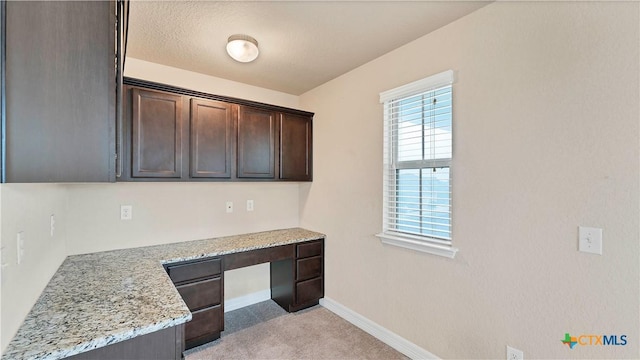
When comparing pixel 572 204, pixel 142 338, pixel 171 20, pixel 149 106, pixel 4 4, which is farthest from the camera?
pixel 149 106

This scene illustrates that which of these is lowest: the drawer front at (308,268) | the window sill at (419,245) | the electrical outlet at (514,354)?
the electrical outlet at (514,354)

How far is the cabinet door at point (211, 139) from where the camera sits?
2.60m

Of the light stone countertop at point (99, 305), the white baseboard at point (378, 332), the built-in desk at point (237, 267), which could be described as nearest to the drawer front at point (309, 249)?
the built-in desk at point (237, 267)

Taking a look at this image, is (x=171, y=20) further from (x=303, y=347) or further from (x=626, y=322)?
(x=626, y=322)

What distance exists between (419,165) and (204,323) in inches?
86.8

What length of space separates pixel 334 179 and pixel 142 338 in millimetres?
2199

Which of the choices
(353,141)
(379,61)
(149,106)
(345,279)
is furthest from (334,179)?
(149,106)

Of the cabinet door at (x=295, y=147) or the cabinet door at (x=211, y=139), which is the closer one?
the cabinet door at (x=211, y=139)

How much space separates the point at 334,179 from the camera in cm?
312

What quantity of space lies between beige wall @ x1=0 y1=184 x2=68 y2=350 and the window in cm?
224

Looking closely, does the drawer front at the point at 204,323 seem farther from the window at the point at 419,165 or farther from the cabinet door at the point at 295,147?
the window at the point at 419,165

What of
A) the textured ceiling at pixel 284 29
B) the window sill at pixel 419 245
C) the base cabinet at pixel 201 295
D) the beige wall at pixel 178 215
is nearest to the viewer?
the textured ceiling at pixel 284 29

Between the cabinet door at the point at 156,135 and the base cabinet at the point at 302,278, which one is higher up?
the cabinet door at the point at 156,135

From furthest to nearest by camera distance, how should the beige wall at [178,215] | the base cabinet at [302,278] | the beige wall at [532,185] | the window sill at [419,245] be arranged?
the base cabinet at [302,278] → the beige wall at [178,215] → the window sill at [419,245] → the beige wall at [532,185]
